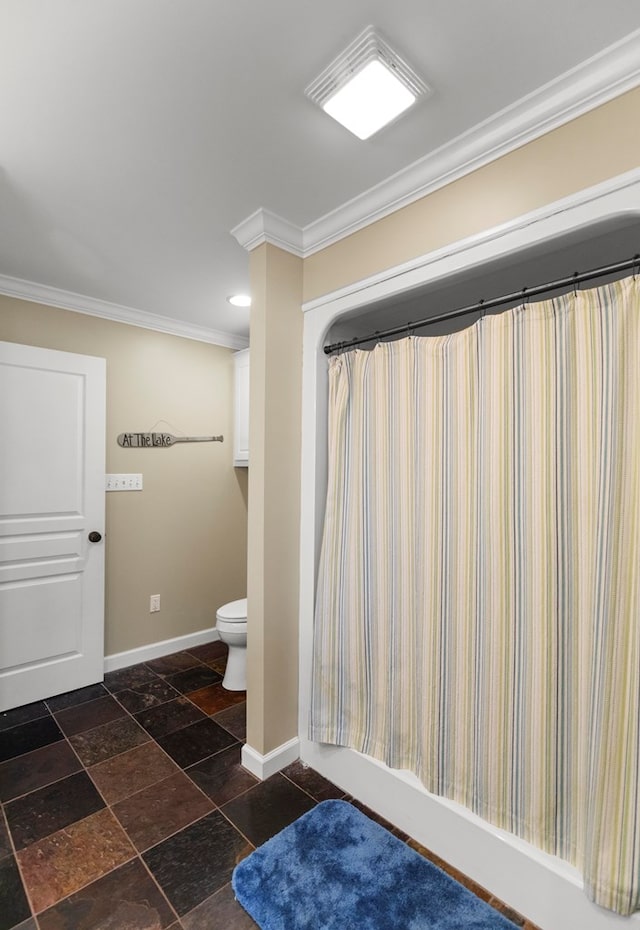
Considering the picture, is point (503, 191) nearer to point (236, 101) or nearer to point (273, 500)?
point (236, 101)

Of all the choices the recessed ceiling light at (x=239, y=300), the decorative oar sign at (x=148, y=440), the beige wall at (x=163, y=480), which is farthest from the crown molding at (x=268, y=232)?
the decorative oar sign at (x=148, y=440)

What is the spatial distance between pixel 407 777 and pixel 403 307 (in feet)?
7.05

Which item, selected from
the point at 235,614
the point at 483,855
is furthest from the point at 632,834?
the point at 235,614

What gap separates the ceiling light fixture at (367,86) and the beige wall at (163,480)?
2.23 m

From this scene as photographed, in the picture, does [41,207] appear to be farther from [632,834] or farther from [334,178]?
[632,834]

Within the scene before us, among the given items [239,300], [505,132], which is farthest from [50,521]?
[505,132]

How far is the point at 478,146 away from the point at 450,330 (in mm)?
1143

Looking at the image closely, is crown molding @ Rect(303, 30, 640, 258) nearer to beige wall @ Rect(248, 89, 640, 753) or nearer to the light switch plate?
beige wall @ Rect(248, 89, 640, 753)

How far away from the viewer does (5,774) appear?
2.06m

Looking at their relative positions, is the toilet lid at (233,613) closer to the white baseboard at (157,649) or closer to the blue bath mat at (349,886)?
the white baseboard at (157,649)

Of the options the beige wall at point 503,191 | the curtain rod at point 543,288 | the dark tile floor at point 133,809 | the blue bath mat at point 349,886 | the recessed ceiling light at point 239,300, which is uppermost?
the recessed ceiling light at point 239,300

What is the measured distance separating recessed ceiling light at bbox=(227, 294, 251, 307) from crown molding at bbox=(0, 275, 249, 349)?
0.58 metres

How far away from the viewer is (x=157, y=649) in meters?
3.31

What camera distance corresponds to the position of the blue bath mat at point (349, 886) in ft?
4.53
